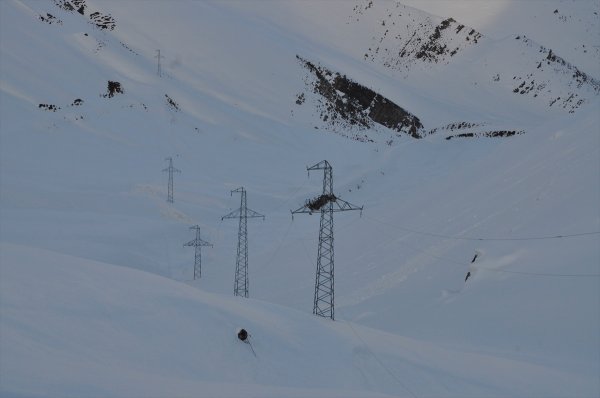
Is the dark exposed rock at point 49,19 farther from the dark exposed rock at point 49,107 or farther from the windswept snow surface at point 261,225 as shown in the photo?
the dark exposed rock at point 49,107

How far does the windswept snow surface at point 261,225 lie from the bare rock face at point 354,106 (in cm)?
260

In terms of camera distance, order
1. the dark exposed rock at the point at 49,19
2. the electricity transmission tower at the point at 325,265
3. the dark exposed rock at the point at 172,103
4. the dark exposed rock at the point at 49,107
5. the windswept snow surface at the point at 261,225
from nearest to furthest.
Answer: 1. the windswept snow surface at the point at 261,225
2. the electricity transmission tower at the point at 325,265
3. the dark exposed rock at the point at 49,107
4. the dark exposed rock at the point at 172,103
5. the dark exposed rock at the point at 49,19

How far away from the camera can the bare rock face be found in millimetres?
91000

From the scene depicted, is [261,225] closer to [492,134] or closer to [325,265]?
[325,265]

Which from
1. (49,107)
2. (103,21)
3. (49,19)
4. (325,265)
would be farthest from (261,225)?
(103,21)

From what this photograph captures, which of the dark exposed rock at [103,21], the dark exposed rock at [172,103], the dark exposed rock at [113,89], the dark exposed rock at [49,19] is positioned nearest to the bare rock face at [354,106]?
the dark exposed rock at [172,103]

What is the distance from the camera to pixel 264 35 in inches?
4021

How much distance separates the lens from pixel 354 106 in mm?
93500

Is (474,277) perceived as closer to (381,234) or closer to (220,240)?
(381,234)

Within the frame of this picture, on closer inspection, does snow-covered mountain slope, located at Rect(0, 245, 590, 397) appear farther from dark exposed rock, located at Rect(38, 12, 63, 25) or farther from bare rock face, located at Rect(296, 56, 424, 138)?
bare rock face, located at Rect(296, 56, 424, 138)

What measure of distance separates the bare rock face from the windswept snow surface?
2603 mm

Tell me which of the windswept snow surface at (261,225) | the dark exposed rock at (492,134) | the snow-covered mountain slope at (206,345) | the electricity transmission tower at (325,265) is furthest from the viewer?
the dark exposed rock at (492,134)

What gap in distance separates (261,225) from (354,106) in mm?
47031

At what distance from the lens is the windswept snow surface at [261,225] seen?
1420 centimetres
